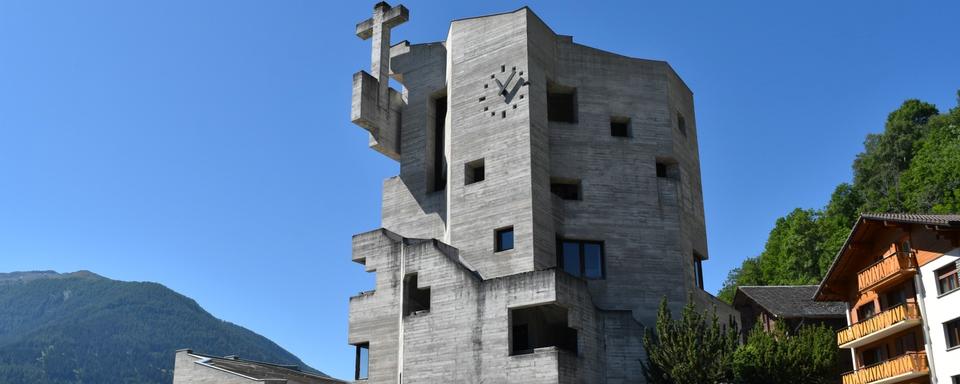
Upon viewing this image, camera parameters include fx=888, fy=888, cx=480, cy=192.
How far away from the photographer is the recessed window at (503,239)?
41812 millimetres

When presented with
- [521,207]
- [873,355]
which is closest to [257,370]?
[521,207]

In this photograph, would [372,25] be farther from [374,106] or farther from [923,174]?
[923,174]

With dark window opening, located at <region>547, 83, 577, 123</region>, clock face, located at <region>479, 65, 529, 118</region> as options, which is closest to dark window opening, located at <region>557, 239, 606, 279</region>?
clock face, located at <region>479, 65, 529, 118</region>

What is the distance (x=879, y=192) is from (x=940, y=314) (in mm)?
47759

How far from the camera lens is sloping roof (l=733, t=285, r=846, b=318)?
5850 centimetres

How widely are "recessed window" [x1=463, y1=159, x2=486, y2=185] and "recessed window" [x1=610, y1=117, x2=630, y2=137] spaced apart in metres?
7.50

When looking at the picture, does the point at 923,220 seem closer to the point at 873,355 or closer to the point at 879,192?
the point at 873,355

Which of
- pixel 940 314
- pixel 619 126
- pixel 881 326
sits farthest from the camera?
pixel 619 126

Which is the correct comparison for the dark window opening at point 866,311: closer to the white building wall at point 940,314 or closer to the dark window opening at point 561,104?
the white building wall at point 940,314

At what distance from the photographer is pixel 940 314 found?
38469mm

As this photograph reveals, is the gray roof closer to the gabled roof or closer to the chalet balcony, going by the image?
the gabled roof

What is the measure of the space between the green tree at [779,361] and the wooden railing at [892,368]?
9.30ft

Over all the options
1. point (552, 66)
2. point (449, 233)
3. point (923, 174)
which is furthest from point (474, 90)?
point (923, 174)

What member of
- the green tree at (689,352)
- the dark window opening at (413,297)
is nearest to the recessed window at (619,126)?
the green tree at (689,352)
